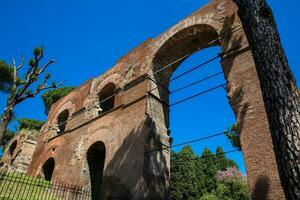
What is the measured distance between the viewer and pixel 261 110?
6.07 metres

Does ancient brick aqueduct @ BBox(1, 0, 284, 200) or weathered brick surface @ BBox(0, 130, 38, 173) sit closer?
ancient brick aqueduct @ BBox(1, 0, 284, 200)

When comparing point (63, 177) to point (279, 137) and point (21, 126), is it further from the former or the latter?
point (21, 126)

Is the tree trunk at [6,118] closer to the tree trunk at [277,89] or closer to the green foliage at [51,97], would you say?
the tree trunk at [277,89]

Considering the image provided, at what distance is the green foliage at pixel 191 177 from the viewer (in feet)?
78.2

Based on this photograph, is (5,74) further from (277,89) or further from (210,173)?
(210,173)

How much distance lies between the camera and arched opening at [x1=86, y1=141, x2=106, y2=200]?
10.3 metres

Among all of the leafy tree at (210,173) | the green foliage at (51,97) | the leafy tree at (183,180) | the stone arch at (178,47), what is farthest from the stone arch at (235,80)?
the green foliage at (51,97)

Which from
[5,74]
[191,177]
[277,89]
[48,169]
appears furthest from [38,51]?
[191,177]

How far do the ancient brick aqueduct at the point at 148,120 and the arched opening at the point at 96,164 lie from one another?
0.04 meters

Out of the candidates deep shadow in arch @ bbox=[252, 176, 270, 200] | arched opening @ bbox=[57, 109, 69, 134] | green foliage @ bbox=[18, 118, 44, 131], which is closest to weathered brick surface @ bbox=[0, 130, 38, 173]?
arched opening @ bbox=[57, 109, 69, 134]

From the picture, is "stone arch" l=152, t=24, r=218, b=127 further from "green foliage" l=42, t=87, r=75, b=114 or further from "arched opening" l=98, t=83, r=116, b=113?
"green foliage" l=42, t=87, r=75, b=114

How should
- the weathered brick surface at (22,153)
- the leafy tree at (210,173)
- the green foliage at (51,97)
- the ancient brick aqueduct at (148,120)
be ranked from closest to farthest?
the ancient brick aqueduct at (148,120) → the weathered brick surface at (22,153) → the leafy tree at (210,173) → the green foliage at (51,97)

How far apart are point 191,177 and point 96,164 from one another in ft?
52.4

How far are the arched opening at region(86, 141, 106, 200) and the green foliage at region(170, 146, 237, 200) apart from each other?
→ 1352 cm
